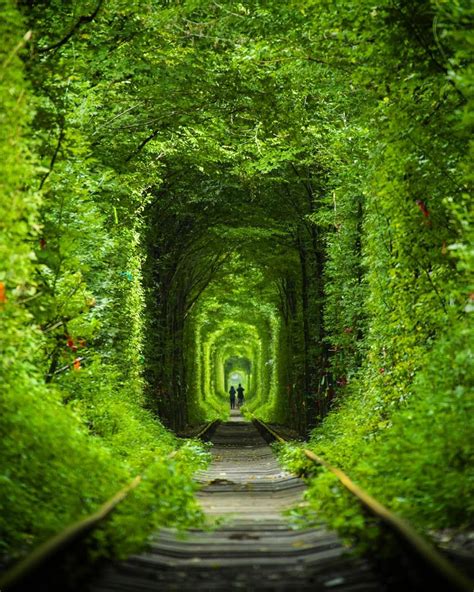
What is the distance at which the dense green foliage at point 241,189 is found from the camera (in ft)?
27.4

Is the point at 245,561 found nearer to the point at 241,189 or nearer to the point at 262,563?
the point at 262,563

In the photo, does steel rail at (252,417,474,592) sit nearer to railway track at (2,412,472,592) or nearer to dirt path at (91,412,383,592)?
railway track at (2,412,472,592)

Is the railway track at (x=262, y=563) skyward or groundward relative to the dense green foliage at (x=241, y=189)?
groundward

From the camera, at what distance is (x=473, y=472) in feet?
25.2

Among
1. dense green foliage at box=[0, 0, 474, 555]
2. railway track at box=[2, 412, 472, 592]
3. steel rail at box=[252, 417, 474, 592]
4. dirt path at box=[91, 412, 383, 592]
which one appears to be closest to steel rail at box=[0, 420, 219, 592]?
railway track at box=[2, 412, 472, 592]

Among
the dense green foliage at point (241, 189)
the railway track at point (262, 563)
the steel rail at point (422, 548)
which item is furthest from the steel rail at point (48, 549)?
the steel rail at point (422, 548)

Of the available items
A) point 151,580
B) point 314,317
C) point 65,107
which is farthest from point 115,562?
point 314,317

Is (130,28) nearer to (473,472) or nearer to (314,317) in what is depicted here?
(473,472)

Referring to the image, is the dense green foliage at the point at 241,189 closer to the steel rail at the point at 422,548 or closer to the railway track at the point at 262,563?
the steel rail at the point at 422,548

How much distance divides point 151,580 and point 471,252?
440 cm

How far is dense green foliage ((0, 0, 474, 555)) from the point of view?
8.35 m

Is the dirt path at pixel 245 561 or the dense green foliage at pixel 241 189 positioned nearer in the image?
the dirt path at pixel 245 561

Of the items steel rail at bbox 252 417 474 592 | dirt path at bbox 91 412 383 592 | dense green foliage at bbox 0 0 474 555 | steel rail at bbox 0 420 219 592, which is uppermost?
dense green foliage at bbox 0 0 474 555

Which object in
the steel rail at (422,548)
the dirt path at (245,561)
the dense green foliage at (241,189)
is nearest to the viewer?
the steel rail at (422,548)
